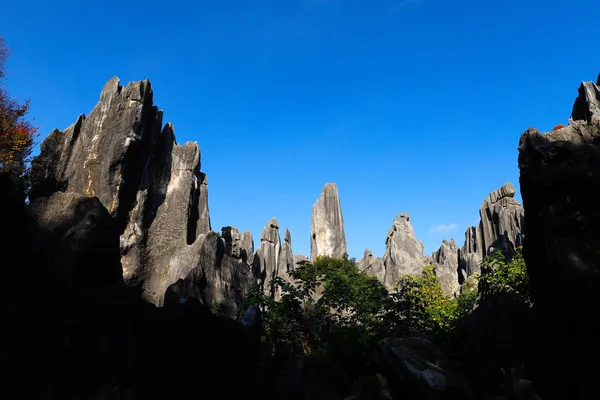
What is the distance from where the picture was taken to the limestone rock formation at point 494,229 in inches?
1737

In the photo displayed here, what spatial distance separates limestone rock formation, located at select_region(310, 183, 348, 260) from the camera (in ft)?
195

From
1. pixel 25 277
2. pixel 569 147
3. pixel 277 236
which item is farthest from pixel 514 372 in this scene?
pixel 277 236

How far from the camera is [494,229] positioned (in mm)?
50000

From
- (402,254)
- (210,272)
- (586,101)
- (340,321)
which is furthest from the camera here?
(402,254)

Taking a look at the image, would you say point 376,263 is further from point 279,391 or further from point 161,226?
point 279,391

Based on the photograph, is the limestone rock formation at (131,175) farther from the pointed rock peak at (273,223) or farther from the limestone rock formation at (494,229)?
the pointed rock peak at (273,223)

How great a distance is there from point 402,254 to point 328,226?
570 inches

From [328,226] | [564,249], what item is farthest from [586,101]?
[328,226]

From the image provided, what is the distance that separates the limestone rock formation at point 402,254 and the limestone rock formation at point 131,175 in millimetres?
28163

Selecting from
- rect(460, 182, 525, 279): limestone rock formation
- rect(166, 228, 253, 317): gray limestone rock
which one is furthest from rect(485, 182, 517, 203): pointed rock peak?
rect(166, 228, 253, 317): gray limestone rock

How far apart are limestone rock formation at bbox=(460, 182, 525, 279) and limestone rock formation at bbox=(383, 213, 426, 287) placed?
20.2ft

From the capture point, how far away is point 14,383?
4398 mm

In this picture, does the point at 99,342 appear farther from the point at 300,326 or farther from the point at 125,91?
the point at 125,91

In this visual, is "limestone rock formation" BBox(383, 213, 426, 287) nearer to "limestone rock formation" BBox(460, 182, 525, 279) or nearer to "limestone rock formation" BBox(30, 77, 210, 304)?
"limestone rock formation" BBox(460, 182, 525, 279)
